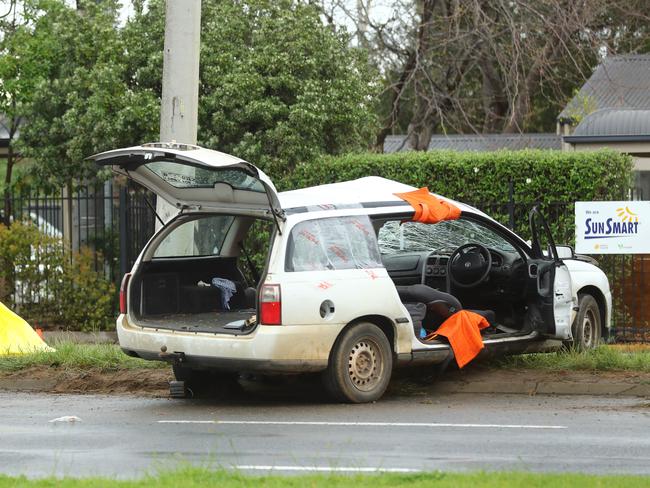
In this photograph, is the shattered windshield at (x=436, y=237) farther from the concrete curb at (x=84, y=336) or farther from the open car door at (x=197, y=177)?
the concrete curb at (x=84, y=336)

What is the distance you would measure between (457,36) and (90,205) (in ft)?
24.3

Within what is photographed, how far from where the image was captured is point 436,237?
41.4 feet

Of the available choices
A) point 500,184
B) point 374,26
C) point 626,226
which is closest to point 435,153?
point 500,184

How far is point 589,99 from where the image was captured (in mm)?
29250

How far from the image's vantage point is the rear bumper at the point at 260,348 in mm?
9844

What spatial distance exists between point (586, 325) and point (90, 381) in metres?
4.91

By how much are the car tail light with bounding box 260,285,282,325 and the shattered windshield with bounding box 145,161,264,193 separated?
88 centimetres

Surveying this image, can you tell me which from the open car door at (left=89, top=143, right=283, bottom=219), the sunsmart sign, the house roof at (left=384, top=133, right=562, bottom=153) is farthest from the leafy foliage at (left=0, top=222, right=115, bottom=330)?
the house roof at (left=384, top=133, right=562, bottom=153)

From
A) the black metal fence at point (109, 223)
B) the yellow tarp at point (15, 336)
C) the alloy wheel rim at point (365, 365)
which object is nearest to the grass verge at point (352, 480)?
the alloy wheel rim at point (365, 365)

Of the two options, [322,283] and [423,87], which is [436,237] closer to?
[322,283]

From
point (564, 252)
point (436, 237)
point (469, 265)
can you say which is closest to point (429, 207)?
point (469, 265)

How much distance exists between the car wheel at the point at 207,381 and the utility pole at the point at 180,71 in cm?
292

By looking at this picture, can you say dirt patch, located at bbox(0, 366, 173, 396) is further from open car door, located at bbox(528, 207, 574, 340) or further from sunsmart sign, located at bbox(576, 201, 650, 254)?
sunsmart sign, located at bbox(576, 201, 650, 254)

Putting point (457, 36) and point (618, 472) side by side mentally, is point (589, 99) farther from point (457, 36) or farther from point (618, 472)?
point (618, 472)
